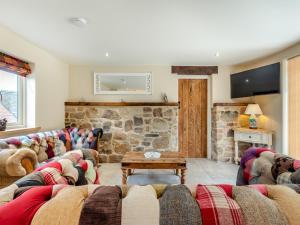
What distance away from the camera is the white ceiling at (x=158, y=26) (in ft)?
6.36

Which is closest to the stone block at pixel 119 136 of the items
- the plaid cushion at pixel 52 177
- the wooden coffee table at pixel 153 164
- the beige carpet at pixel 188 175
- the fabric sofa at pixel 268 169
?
the beige carpet at pixel 188 175

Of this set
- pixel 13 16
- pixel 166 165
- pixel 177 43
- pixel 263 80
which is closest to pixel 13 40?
pixel 13 16

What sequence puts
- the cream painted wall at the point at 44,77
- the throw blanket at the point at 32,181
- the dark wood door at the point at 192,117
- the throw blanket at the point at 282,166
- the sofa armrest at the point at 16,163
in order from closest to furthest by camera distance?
1. the throw blanket at the point at 32,181
2. the throw blanket at the point at 282,166
3. the sofa armrest at the point at 16,163
4. the cream painted wall at the point at 44,77
5. the dark wood door at the point at 192,117

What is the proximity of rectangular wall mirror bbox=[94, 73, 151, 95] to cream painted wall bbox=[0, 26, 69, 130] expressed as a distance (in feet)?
2.44

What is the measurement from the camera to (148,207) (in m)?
0.61

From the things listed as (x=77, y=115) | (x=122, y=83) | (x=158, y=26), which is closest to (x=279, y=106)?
(x=158, y=26)

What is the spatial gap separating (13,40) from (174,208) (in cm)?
310

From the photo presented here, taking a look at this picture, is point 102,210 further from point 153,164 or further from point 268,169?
point 153,164

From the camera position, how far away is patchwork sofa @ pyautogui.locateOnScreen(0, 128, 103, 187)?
1.64m

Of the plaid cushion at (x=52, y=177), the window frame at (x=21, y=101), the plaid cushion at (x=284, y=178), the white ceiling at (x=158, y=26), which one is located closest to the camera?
the plaid cushion at (x=52, y=177)

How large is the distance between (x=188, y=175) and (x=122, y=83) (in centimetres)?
249

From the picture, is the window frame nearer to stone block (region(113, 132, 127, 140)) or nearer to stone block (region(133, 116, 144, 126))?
stone block (region(113, 132, 127, 140))

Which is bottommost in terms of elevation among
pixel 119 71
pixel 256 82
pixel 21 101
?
pixel 21 101

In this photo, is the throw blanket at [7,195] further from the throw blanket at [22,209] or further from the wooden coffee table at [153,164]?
the wooden coffee table at [153,164]
